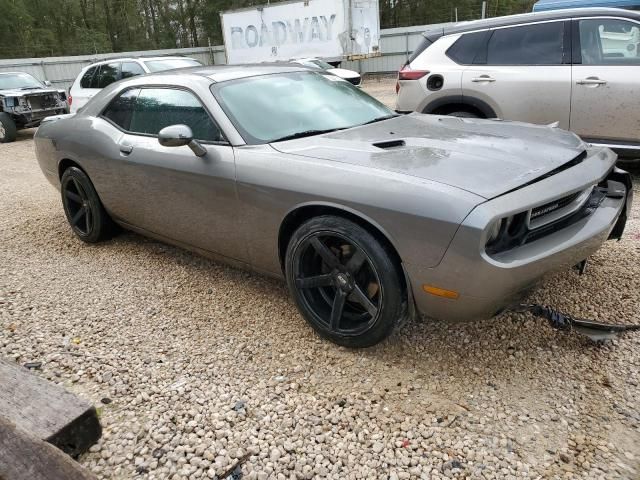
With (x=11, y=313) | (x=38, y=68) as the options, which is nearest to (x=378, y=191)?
(x=11, y=313)

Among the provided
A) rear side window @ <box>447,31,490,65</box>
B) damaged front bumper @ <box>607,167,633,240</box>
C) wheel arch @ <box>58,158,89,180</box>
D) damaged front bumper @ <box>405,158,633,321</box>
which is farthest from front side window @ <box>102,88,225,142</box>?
rear side window @ <box>447,31,490,65</box>

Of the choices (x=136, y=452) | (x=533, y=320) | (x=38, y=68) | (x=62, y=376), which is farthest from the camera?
(x=38, y=68)

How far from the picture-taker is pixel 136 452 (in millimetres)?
2168

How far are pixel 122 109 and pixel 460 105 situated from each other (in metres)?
3.61

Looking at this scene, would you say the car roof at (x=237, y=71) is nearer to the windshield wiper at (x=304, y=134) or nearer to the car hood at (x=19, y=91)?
the windshield wiper at (x=304, y=134)

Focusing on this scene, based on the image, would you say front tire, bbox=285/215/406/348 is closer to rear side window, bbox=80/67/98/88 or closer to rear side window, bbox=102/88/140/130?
rear side window, bbox=102/88/140/130

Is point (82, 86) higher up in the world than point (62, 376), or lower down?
higher up

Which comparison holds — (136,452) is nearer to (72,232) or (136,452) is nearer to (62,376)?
(62,376)

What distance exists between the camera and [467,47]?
5586 mm

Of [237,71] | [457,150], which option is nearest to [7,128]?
[237,71]

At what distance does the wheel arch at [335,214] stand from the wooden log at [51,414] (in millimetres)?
1304

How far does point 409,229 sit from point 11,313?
2.80m

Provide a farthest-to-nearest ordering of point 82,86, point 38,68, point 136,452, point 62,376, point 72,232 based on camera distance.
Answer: point 38,68 < point 82,86 < point 72,232 < point 62,376 < point 136,452

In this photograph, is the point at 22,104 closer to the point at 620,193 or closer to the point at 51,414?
the point at 51,414
